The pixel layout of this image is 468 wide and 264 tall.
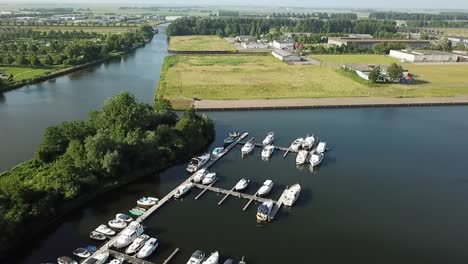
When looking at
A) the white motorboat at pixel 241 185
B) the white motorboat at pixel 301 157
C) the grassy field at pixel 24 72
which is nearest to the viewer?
the white motorboat at pixel 241 185

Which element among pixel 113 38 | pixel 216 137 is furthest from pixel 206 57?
pixel 216 137

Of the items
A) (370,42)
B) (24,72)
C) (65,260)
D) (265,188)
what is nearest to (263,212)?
(265,188)

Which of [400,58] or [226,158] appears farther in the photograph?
[400,58]

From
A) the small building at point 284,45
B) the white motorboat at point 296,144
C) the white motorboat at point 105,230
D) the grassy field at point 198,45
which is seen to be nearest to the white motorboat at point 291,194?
the white motorboat at point 296,144

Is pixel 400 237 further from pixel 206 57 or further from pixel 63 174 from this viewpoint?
pixel 206 57

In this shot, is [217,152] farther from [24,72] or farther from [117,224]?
[24,72]

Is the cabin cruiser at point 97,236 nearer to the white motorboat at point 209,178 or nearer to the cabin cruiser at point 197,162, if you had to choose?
the white motorboat at point 209,178
